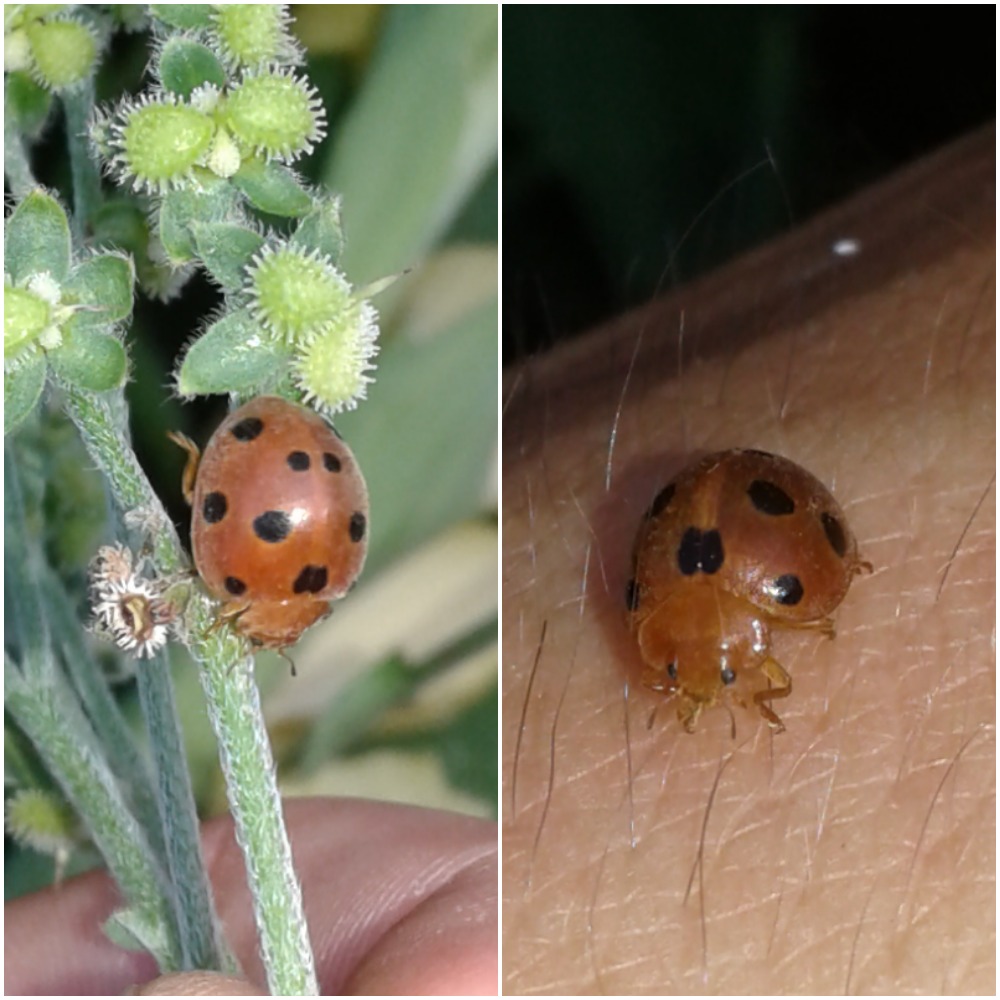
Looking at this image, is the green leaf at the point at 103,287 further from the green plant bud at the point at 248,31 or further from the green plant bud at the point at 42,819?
the green plant bud at the point at 42,819

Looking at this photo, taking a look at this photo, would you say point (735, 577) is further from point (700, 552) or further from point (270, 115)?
point (270, 115)

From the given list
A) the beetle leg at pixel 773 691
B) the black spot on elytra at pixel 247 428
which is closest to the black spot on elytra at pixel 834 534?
the beetle leg at pixel 773 691

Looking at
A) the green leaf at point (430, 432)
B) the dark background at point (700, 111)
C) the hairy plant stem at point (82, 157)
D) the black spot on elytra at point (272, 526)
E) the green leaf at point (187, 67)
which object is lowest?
the black spot on elytra at point (272, 526)

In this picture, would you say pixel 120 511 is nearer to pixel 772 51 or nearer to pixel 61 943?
pixel 61 943

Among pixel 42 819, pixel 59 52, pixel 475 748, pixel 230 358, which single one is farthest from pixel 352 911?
pixel 59 52

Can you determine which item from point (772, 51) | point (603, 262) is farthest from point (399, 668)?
point (772, 51)

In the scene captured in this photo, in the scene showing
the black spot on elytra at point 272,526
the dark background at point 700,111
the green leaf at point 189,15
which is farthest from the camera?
the dark background at point 700,111
